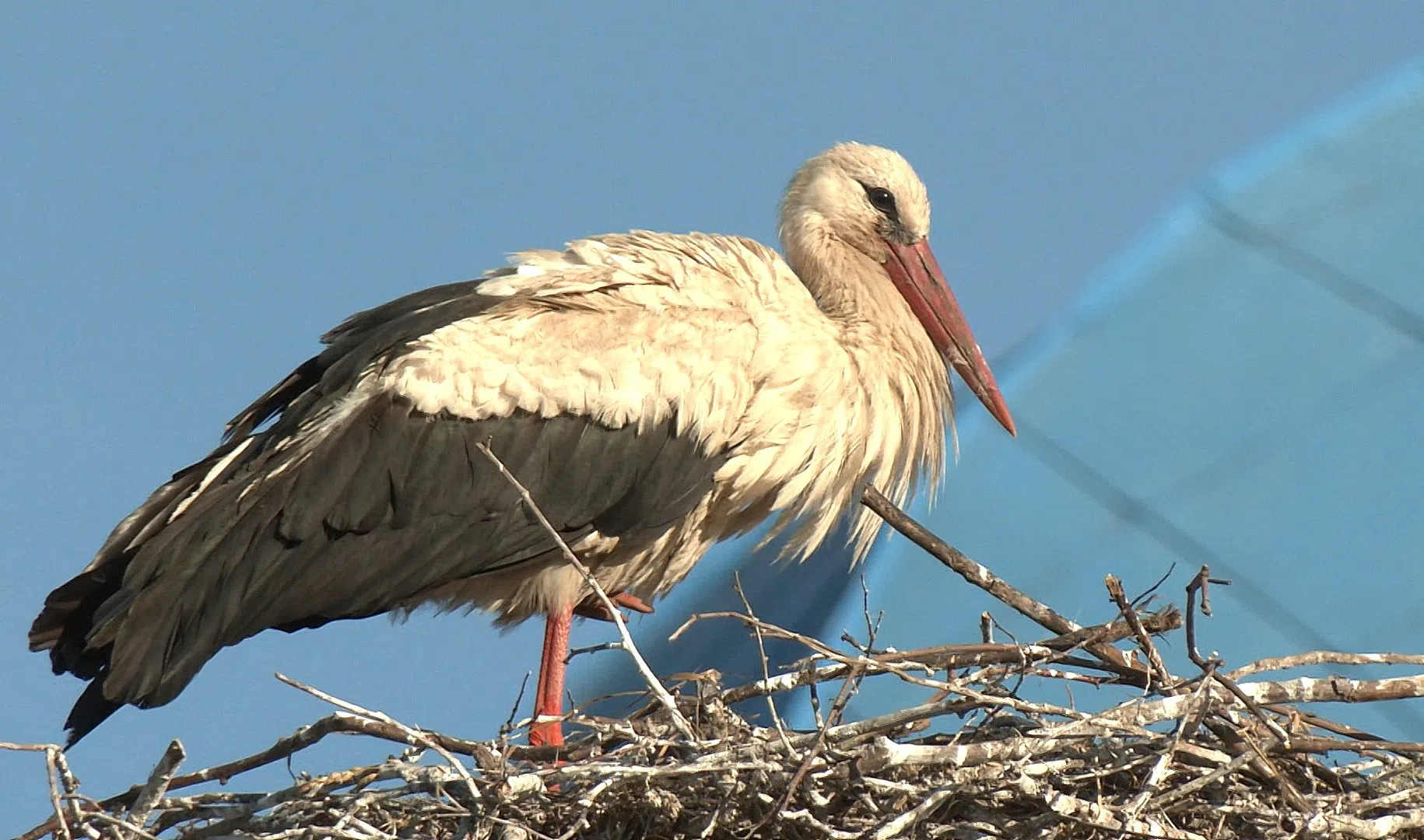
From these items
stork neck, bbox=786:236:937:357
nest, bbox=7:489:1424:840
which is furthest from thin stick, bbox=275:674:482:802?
stork neck, bbox=786:236:937:357

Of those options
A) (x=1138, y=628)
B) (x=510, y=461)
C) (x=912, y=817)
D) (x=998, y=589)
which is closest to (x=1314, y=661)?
(x=1138, y=628)

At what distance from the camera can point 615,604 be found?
6379 millimetres

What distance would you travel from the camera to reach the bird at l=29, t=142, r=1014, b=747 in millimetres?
5738

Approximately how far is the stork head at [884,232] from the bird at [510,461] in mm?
310

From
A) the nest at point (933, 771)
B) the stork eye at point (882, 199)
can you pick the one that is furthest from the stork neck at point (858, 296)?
the nest at point (933, 771)

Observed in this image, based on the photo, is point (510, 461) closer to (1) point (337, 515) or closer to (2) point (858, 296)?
(1) point (337, 515)

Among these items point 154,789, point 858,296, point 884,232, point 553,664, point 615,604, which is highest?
point 884,232

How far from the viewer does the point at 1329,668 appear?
9.88 m

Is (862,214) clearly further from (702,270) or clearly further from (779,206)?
(702,270)

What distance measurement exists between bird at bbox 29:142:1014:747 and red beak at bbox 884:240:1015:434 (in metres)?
0.30

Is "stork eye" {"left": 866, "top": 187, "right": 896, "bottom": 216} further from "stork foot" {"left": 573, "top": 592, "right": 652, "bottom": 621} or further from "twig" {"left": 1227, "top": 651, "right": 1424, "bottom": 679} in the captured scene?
"twig" {"left": 1227, "top": 651, "right": 1424, "bottom": 679}

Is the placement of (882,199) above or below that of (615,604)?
above

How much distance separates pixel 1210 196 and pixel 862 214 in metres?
6.85

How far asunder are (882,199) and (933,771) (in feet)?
8.22
